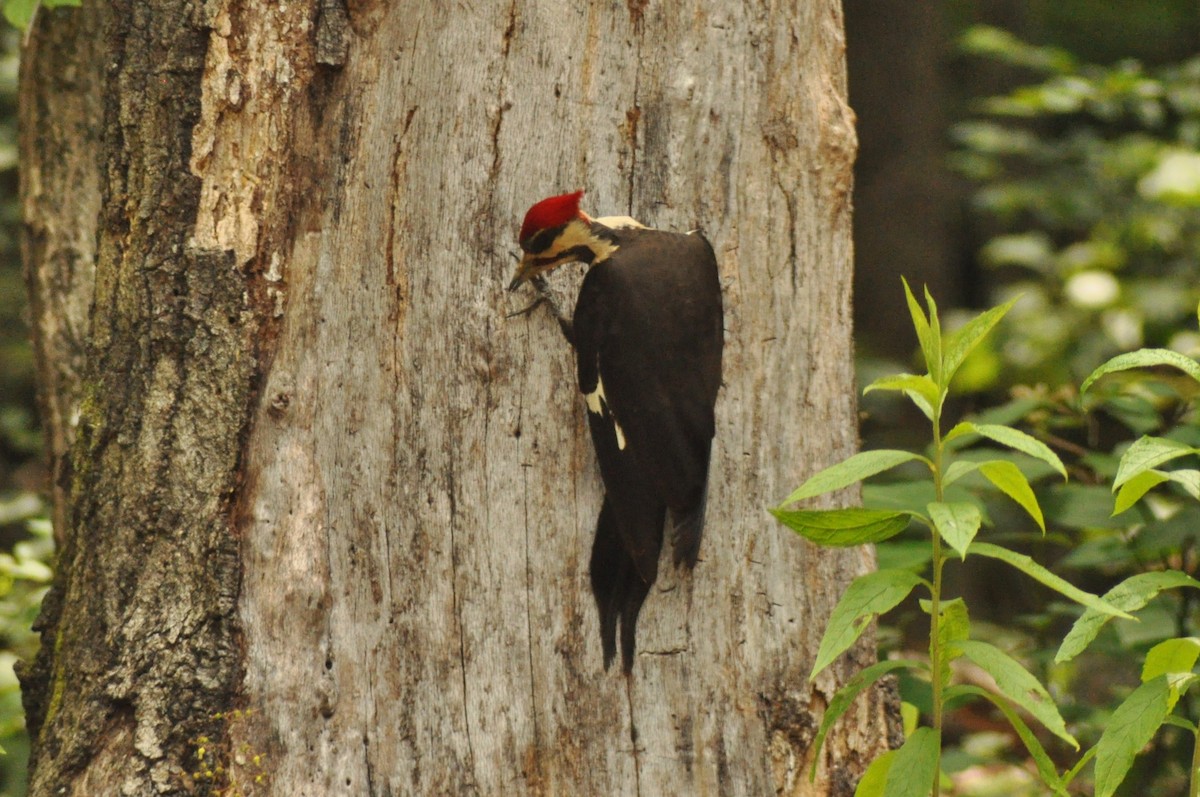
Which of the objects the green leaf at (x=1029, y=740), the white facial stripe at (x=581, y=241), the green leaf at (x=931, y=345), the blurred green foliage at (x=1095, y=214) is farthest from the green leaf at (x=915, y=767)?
the blurred green foliage at (x=1095, y=214)

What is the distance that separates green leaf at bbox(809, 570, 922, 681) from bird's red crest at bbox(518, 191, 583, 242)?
77 centimetres

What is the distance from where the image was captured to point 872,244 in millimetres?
6906

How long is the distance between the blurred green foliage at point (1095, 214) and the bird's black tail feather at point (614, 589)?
2222mm

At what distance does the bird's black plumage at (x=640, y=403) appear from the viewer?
82.6 inches

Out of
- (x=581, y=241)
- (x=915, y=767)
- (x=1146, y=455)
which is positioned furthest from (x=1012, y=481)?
(x=581, y=241)

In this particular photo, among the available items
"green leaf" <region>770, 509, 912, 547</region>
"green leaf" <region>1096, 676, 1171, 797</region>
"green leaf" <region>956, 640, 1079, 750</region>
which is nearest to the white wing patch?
"green leaf" <region>770, 509, 912, 547</region>

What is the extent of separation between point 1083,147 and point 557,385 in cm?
391

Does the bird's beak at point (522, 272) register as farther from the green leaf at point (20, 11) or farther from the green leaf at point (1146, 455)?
the green leaf at point (20, 11)

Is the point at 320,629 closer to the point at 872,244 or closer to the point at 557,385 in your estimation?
the point at 557,385

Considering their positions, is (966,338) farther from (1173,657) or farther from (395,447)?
(395,447)

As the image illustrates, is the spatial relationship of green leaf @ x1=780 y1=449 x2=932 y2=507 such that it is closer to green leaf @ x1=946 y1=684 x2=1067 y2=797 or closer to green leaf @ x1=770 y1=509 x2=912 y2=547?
green leaf @ x1=770 y1=509 x2=912 y2=547

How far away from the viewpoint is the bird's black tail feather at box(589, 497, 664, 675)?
212 centimetres

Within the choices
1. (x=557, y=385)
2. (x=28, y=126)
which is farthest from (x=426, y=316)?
(x=28, y=126)

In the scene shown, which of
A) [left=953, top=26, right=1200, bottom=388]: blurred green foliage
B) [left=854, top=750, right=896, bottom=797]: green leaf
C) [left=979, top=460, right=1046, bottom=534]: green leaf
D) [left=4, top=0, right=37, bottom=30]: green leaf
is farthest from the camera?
[left=953, top=26, right=1200, bottom=388]: blurred green foliage
